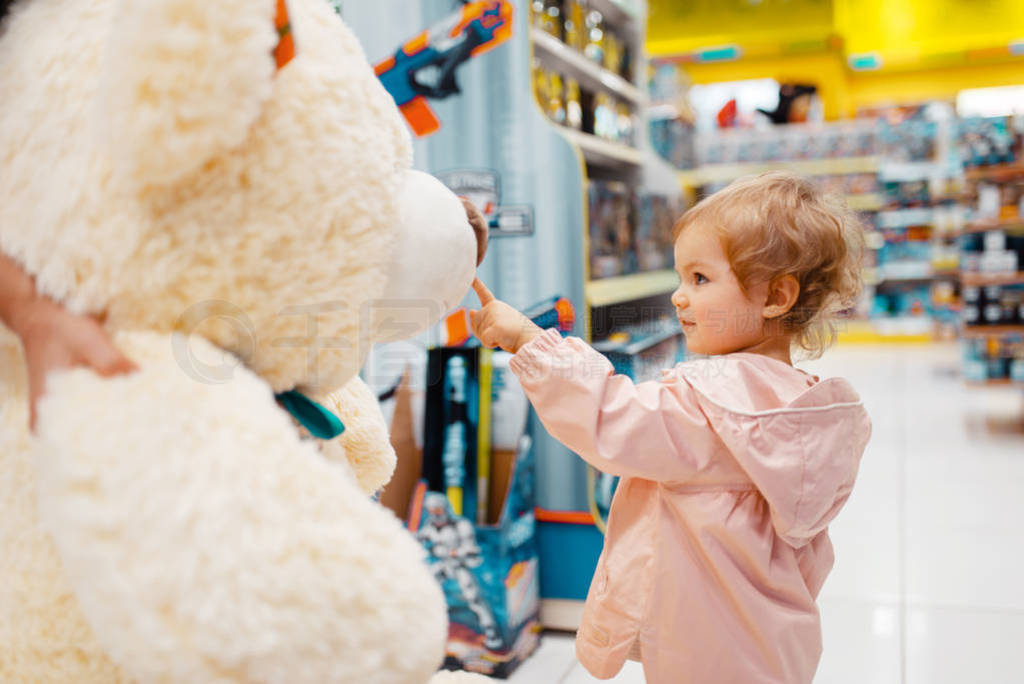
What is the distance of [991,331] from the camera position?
14.7 feet

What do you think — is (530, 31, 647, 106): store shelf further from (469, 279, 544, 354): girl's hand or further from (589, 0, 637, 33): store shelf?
(469, 279, 544, 354): girl's hand

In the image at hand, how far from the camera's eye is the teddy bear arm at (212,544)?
576 millimetres

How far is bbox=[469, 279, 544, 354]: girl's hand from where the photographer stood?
104cm

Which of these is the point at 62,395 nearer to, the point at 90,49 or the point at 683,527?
the point at 90,49

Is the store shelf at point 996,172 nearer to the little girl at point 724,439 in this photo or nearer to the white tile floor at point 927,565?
the white tile floor at point 927,565

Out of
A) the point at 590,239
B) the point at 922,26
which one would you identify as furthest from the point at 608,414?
the point at 922,26

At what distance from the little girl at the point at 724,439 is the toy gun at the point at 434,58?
0.77 ft

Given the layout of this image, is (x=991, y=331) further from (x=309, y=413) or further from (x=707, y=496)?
(x=309, y=413)

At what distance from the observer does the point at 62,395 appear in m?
0.62

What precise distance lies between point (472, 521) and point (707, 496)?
917 mm

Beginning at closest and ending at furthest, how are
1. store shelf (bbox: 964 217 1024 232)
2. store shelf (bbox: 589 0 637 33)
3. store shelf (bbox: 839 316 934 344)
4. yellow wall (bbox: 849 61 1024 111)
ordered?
store shelf (bbox: 589 0 637 33) → store shelf (bbox: 964 217 1024 232) → store shelf (bbox: 839 316 934 344) → yellow wall (bbox: 849 61 1024 111)

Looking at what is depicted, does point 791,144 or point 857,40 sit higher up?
point 857,40

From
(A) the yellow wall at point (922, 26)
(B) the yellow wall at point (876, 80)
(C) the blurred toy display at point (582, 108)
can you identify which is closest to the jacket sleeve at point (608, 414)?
(C) the blurred toy display at point (582, 108)

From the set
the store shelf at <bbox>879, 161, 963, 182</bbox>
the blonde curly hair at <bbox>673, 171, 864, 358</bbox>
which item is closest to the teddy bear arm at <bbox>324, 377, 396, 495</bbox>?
the blonde curly hair at <bbox>673, 171, 864, 358</bbox>
